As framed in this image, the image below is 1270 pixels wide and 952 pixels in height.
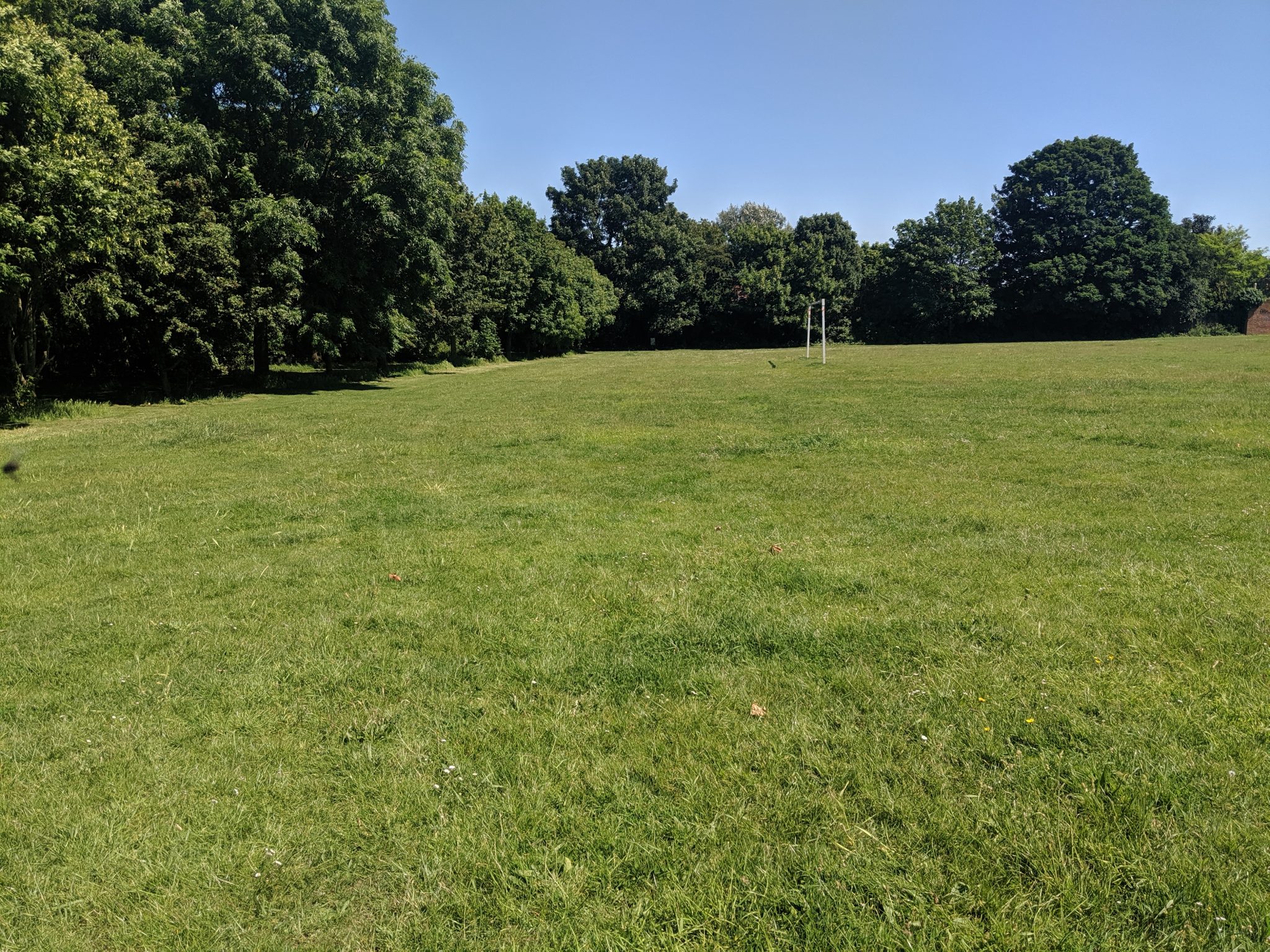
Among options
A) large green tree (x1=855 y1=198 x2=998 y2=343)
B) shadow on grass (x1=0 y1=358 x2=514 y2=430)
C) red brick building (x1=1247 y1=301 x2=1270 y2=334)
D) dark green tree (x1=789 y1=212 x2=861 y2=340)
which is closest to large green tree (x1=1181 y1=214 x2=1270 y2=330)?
red brick building (x1=1247 y1=301 x2=1270 y2=334)

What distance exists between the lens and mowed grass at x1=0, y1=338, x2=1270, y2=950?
2.56 m

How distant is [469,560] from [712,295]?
217ft

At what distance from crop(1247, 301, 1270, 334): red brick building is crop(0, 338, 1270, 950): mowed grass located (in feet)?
239

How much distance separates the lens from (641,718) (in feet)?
12.3

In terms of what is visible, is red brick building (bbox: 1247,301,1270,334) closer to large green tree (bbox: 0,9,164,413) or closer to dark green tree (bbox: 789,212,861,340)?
dark green tree (bbox: 789,212,861,340)

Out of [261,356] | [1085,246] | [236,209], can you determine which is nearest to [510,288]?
[261,356]

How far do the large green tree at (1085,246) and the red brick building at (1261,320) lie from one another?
335 inches

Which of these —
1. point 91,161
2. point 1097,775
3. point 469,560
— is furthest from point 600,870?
point 91,161

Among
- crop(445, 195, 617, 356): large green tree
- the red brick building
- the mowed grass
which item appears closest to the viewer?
the mowed grass

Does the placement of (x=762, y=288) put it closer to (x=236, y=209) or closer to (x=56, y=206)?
(x=236, y=209)

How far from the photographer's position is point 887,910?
2.50m

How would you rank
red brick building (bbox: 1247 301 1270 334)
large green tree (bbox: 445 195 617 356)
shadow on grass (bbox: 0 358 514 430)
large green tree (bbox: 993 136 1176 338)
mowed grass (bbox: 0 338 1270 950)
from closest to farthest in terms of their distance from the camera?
mowed grass (bbox: 0 338 1270 950)
shadow on grass (bbox: 0 358 514 430)
large green tree (bbox: 445 195 617 356)
large green tree (bbox: 993 136 1176 338)
red brick building (bbox: 1247 301 1270 334)

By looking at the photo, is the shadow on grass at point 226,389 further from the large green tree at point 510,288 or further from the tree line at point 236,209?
the large green tree at point 510,288

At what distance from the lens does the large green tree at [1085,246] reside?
197 feet
